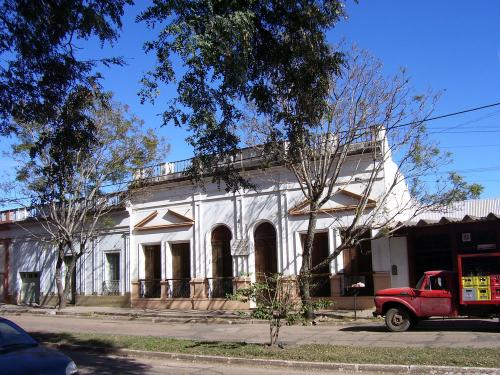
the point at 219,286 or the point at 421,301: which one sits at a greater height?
the point at 219,286

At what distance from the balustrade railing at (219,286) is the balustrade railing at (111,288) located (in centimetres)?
623

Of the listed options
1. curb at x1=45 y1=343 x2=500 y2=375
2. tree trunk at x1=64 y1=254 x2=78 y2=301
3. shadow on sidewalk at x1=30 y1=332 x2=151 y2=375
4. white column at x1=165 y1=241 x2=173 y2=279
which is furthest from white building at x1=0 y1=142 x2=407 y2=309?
curb at x1=45 y1=343 x2=500 y2=375

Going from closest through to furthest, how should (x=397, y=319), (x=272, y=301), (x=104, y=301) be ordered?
(x=272, y=301), (x=397, y=319), (x=104, y=301)

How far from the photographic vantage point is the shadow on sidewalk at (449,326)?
15127 mm

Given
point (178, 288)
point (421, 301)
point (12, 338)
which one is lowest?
point (421, 301)

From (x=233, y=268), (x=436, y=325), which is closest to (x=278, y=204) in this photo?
(x=233, y=268)

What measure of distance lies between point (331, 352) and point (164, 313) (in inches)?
596

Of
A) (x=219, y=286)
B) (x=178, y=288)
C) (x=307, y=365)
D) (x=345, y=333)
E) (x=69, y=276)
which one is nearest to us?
(x=307, y=365)

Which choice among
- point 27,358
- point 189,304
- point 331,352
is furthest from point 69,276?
point 27,358

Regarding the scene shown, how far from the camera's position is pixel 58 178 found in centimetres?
1107

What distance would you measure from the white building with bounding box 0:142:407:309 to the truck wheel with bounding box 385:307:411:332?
6.19m

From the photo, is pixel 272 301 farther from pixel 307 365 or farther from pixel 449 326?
pixel 449 326

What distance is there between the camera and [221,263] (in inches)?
1044

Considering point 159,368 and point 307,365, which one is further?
point 159,368
